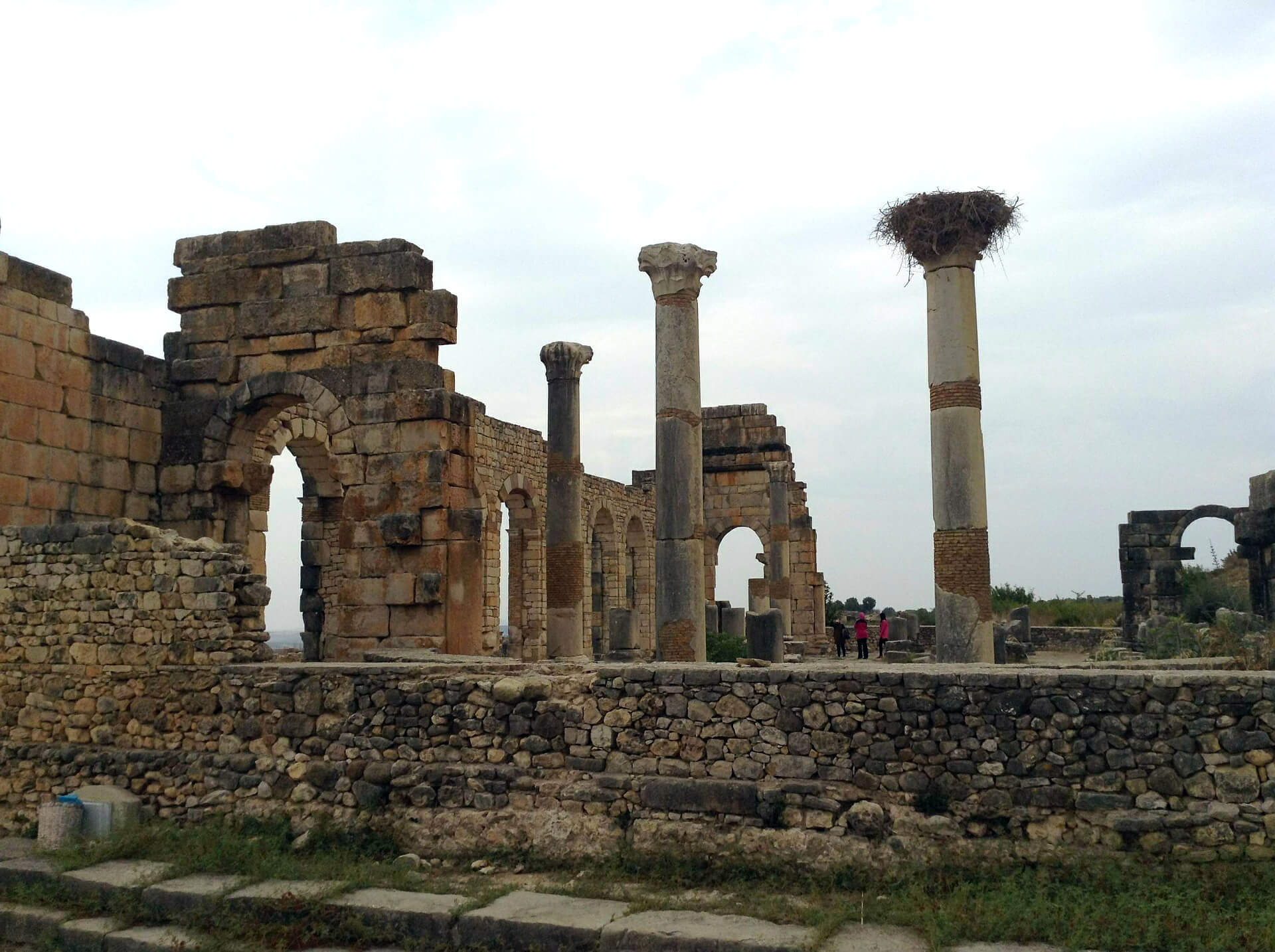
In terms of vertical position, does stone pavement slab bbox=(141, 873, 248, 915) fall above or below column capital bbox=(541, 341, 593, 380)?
below

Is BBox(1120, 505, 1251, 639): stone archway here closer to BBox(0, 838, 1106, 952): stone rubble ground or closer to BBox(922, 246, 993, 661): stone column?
BBox(922, 246, 993, 661): stone column

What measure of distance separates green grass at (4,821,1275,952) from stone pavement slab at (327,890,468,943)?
0.24 ft

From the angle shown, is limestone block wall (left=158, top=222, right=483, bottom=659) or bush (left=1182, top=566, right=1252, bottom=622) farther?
bush (left=1182, top=566, right=1252, bottom=622)

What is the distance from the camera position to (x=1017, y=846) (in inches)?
243

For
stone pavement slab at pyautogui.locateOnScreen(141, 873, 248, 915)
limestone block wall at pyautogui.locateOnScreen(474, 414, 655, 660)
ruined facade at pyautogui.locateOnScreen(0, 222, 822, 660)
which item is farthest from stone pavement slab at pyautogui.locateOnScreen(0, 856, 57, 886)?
limestone block wall at pyautogui.locateOnScreen(474, 414, 655, 660)

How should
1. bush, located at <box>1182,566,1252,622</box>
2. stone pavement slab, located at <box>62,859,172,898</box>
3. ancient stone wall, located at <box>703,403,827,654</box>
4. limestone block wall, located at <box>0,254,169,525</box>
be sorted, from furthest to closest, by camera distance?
ancient stone wall, located at <box>703,403,827,654</box> → bush, located at <box>1182,566,1252,622</box> → limestone block wall, located at <box>0,254,169,525</box> → stone pavement slab, located at <box>62,859,172,898</box>

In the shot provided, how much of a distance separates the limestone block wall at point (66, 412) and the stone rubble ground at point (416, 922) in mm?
4966

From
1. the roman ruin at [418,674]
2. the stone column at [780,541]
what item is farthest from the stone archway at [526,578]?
the roman ruin at [418,674]

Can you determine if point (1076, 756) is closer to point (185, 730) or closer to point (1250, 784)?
point (1250, 784)

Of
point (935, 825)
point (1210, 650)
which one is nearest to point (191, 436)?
point (935, 825)

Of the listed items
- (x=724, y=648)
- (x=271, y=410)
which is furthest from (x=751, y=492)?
(x=271, y=410)

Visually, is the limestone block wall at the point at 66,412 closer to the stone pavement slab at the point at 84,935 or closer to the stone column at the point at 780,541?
the stone pavement slab at the point at 84,935

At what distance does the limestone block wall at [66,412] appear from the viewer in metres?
11.0

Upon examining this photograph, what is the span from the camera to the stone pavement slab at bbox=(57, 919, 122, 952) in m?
6.35
